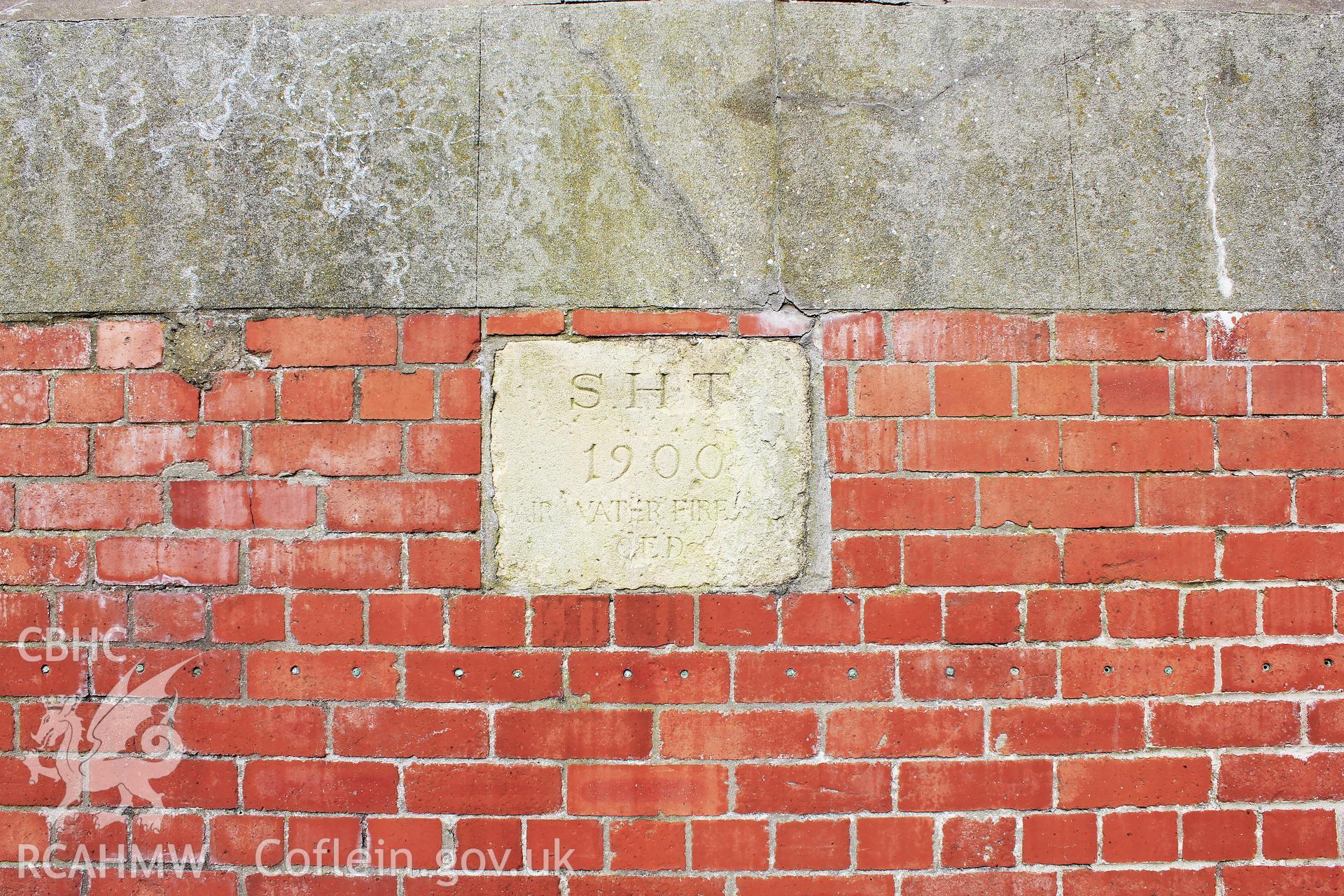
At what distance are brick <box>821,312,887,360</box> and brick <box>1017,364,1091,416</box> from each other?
0.30 metres

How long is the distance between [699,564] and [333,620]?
2.55 ft

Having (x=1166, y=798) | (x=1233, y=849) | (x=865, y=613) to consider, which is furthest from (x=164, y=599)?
(x=1233, y=849)

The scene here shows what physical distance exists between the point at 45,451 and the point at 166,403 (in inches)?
11.0

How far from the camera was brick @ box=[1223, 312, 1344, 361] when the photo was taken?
5.49ft

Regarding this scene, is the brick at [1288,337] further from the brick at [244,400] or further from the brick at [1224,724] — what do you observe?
the brick at [244,400]

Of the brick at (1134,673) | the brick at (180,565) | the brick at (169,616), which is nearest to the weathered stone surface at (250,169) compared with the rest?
the brick at (180,565)

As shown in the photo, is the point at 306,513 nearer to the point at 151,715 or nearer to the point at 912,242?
the point at 151,715

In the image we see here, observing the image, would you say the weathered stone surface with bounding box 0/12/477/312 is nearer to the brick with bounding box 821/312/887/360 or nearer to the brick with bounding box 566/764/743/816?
the brick with bounding box 821/312/887/360

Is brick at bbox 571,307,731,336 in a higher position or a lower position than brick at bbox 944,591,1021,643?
higher

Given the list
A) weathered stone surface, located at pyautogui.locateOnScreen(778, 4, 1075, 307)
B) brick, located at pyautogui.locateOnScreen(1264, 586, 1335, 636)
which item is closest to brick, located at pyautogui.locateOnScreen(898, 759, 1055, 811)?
brick, located at pyautogui.locateOnScreen(1264, 586, 1335, 636)

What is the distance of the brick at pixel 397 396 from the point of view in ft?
5.45

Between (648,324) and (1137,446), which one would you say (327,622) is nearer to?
(648,324)

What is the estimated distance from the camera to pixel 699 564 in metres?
1.63

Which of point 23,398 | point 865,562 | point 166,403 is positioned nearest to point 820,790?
point 865,562
